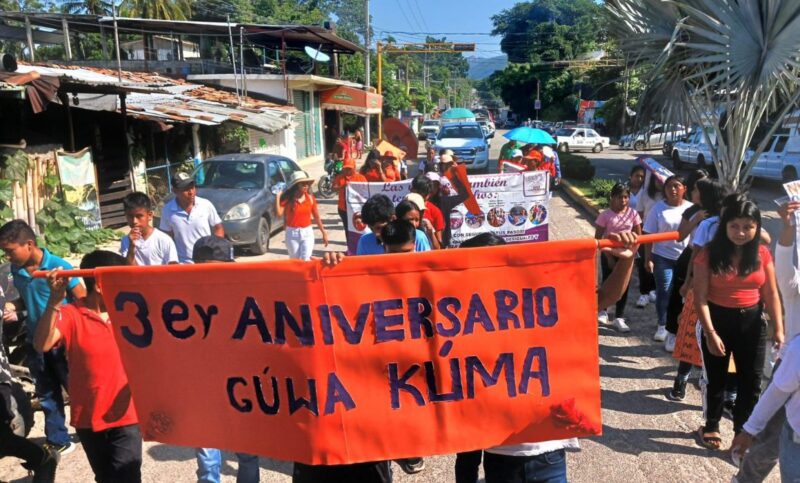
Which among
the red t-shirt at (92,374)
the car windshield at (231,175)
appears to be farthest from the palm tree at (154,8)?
the red t-shirt at (92,374)

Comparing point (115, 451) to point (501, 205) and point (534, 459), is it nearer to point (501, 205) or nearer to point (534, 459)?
point (534, 459)

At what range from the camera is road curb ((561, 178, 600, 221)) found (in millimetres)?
13406

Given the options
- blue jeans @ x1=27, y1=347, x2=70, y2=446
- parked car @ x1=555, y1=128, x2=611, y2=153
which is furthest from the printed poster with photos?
parked car @ x1=555, y1=128, x2=611, y2=153

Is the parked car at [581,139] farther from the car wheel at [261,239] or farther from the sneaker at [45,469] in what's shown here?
the sneaker at [45,469]

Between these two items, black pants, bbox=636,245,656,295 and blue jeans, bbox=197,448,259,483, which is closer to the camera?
blue jeans, bbox=197,448,259,483

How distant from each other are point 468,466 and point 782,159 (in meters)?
18.3

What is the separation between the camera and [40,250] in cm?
385

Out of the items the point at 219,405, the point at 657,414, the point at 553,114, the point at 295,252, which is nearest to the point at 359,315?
the point at 219,405

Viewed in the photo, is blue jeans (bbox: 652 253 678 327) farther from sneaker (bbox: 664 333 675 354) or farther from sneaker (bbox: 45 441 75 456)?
sneaker (bbox: 45 441 75 456)

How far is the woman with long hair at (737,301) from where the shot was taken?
12.7 ft

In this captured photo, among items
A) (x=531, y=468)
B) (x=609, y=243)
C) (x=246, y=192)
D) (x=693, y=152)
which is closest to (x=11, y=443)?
(x=531, y=468)

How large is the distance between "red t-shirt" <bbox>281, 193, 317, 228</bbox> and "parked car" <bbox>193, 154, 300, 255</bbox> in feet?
10.7

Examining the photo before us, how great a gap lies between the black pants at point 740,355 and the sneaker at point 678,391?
84 centimetres

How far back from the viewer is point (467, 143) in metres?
22.0
